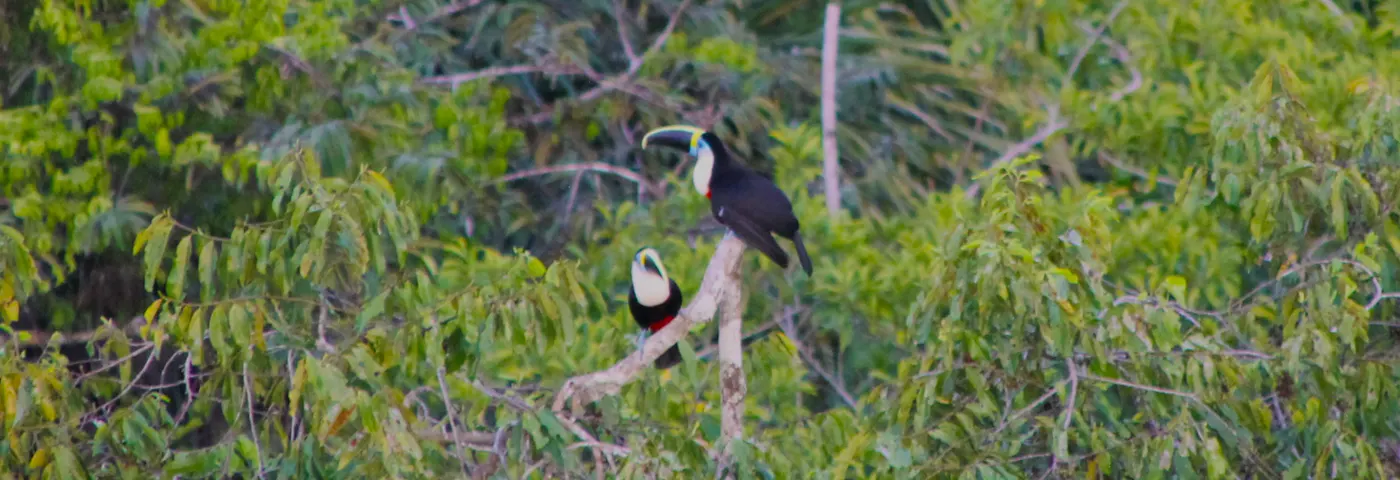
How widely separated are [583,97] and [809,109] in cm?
137

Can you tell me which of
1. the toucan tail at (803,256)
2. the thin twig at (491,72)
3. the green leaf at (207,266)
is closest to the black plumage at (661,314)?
the toucan tail at (803,256)

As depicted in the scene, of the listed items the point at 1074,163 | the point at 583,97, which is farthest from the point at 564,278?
the point at 1074,163

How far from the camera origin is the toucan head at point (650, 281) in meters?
7.05

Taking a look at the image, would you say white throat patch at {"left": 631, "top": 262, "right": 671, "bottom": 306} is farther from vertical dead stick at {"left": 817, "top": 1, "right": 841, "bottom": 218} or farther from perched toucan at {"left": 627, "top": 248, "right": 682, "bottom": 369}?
vertical dead stick at {"left": 817, "top": 1, "right": 841, "bottom": 218}

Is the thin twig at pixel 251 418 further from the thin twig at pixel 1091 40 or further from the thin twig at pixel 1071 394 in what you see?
the thin twig at pixel 1091 40

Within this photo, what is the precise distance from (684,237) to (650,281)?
2522 millimetres

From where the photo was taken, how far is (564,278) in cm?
530

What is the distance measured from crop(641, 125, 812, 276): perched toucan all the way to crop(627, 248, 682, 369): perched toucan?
0.28m

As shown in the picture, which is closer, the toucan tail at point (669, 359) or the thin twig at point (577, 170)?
the toucan tail at point (669, 359)

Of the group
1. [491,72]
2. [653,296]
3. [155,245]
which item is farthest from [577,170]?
[155,245]

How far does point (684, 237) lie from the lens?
956 centimetres

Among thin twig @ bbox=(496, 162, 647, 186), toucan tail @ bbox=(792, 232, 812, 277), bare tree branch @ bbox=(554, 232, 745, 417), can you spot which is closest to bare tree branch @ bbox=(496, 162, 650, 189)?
thin twig @ bbox=(496, 162, 647, 186)

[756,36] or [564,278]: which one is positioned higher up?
[564,278]

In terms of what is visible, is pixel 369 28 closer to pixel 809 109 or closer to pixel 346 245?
pixel 809 109
